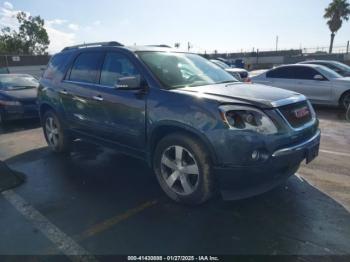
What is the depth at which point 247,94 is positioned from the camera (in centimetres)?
363

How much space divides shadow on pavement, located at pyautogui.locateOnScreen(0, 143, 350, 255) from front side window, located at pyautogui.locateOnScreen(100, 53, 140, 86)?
4.65 ft

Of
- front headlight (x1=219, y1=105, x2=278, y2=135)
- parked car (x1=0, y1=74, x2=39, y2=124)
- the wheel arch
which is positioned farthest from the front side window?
parked car (x1=0, y1=74, x2=39, y2=124)

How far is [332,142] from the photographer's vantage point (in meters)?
6.45

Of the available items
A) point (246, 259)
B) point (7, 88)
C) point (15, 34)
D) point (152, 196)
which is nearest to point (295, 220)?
point (246, 259)

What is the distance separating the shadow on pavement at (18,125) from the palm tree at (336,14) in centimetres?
4454

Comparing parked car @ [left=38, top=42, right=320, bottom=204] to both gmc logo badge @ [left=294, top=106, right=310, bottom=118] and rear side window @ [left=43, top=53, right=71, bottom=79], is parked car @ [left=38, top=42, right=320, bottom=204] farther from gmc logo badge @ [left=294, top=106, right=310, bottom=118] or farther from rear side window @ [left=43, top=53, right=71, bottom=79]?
rear side window @ [left=43, top=53, right=71, bottom=79]

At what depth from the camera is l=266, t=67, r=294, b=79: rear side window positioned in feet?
35.2

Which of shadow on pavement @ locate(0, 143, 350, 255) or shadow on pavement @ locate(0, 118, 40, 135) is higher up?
shadow on pavement @ locate(0, 143, 350, 255)

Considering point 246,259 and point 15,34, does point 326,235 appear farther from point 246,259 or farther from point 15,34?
point 15,34

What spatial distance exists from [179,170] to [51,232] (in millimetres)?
1496

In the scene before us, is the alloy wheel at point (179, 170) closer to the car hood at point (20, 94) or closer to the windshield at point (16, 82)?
the car hood at point (20, 94)

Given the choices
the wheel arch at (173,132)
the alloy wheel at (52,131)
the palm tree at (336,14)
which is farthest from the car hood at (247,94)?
the palm tree at (336,14)

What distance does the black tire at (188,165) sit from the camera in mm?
3467

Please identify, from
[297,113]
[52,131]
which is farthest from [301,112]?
[52,131]
